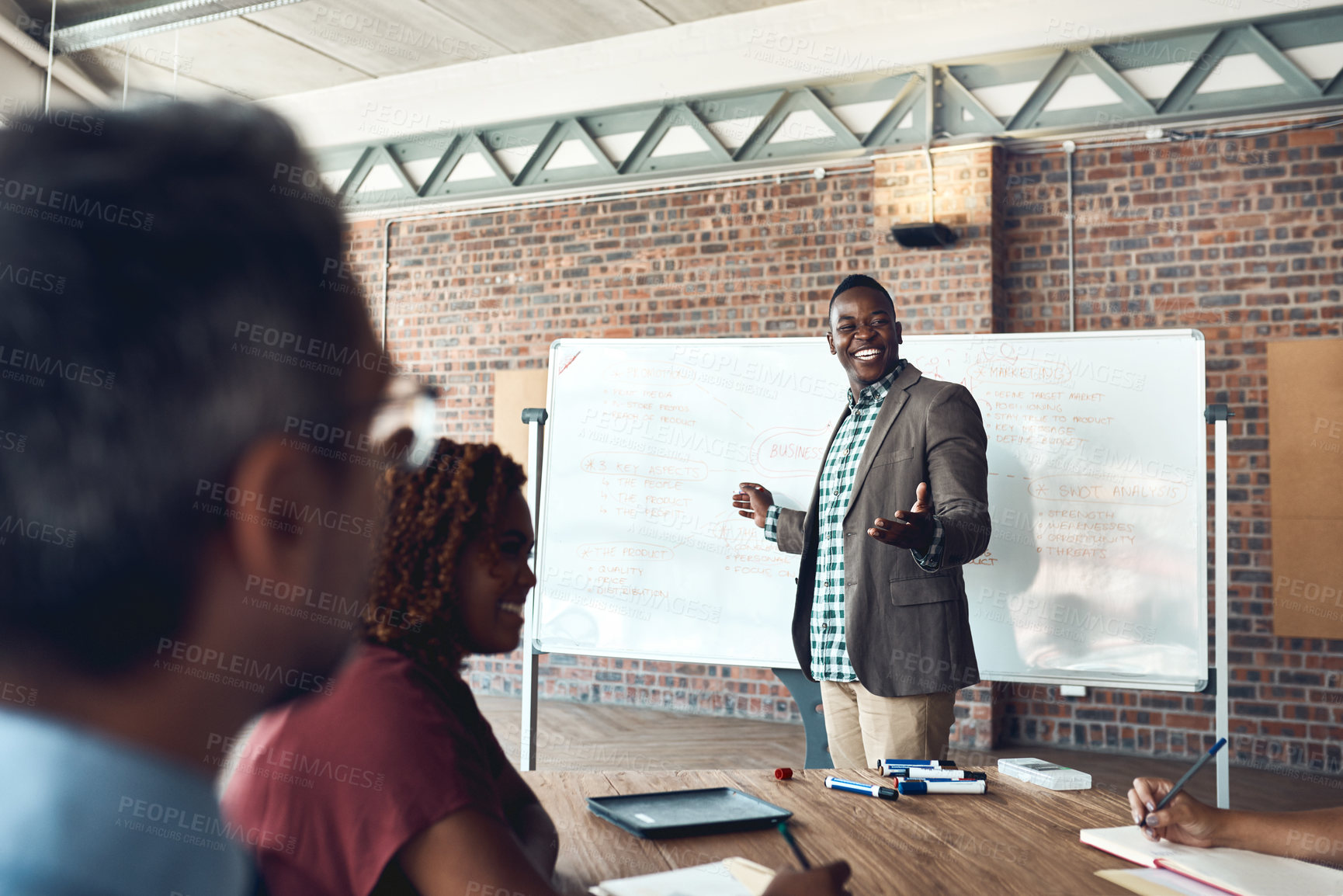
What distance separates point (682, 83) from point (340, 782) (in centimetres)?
504

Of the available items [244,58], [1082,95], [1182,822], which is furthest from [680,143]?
[1182,822]

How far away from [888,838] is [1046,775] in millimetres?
467

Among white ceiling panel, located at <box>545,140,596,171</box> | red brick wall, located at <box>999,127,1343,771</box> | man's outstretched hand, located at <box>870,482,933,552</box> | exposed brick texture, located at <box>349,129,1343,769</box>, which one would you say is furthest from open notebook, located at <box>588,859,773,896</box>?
→ white ceiling panel, located at <box>545,140,596,171</box>

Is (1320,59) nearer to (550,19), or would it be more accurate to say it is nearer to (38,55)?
(550,19)

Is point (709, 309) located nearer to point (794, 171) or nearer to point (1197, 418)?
point (794, 171)

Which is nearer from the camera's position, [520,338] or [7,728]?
[7,728]

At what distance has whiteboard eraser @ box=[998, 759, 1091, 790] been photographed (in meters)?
1.62

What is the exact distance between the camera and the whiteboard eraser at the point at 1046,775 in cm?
162

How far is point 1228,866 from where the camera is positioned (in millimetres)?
1199

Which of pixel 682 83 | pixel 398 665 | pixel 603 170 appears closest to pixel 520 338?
pixel 603 170

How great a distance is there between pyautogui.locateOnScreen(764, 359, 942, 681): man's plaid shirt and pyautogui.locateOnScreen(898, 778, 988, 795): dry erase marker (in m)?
0.80

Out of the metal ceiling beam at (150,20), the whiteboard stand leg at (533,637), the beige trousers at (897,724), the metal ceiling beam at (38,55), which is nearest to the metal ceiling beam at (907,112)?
the metal ceiling beam at (150,20)

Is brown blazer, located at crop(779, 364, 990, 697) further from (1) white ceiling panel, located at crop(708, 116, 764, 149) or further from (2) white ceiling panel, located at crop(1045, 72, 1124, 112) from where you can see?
(1) white ceiling panel, located at crop(708, 116, 764, 149)

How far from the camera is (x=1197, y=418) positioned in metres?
3.13
